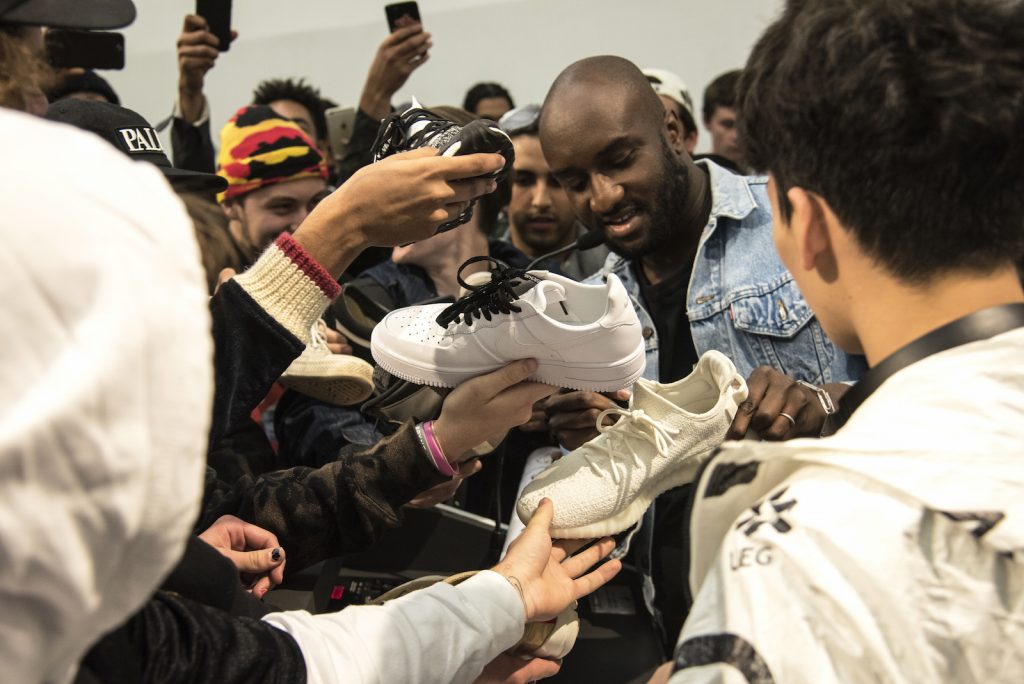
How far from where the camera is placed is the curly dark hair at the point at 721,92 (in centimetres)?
380

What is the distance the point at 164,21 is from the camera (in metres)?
5.02

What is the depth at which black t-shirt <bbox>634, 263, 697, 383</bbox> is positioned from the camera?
80.0 inches

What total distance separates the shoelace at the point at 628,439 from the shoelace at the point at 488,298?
288 millimetres

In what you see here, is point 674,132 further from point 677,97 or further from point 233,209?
point 233,209

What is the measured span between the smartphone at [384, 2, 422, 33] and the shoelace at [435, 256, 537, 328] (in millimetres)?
1788

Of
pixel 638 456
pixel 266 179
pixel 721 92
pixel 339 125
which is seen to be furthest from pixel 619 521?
pixel 721 92

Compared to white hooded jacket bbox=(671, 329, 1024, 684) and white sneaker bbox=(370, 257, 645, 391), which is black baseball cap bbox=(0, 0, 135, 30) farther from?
white hooded jacket bbox=(671, 329, 1024, 684)

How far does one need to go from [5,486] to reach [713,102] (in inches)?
156

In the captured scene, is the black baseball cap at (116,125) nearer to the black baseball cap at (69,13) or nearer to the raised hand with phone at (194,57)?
the black baseball cap at (69,13)

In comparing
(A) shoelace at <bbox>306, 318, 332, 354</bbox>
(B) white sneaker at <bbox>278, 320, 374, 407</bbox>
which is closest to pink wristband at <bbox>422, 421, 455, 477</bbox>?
(B) white sneaker at <bbox>278, 320, 374, 407</bbox>

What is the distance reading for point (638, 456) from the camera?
143cm

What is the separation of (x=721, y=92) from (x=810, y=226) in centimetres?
321

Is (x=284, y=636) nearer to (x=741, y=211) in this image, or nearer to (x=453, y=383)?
(x=453, y=383)

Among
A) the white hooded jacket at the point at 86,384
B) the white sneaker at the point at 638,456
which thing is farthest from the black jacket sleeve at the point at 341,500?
the white hooded jacket at the point at 86,384
